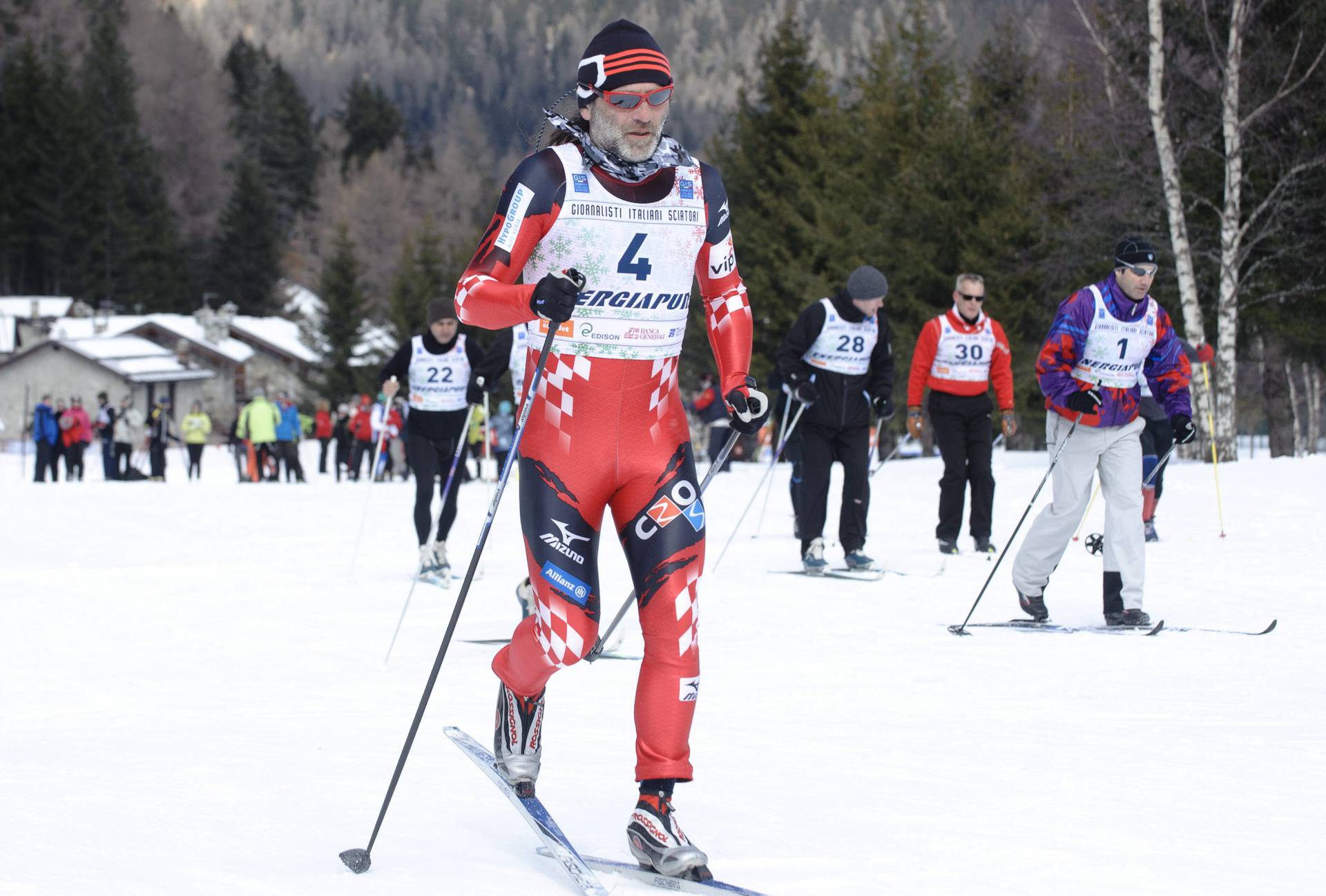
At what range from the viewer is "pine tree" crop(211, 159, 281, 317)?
8569 centimetres

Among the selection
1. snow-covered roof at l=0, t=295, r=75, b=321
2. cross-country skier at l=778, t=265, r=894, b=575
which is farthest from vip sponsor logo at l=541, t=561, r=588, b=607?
snow-covered roof at l=0, t=295, r=75, b=321

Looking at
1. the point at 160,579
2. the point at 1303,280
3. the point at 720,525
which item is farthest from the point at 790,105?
the point at 160,579

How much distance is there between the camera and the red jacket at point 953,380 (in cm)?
1165

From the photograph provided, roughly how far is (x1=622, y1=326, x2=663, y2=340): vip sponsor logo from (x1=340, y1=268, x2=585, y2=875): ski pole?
0.19 m

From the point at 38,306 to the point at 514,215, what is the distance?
7309 centimetres

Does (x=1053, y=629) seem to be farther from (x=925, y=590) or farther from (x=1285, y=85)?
(x=1285, y=85)

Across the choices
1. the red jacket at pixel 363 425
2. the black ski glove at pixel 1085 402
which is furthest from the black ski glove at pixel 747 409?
the red jacket at pixel 363 425

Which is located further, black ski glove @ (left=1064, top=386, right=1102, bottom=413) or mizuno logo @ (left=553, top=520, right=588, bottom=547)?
black ski glove @ (left=1064, top=386, right=1102, bottom=413)

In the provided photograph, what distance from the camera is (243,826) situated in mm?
3932

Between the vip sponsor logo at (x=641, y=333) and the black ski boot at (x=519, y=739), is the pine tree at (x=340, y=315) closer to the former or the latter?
the black ski boot at (x=519, y=739)

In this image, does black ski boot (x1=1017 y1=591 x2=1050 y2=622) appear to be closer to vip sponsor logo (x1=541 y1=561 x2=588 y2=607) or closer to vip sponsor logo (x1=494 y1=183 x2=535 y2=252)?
vip sponsor logo (x1=541 y1=561 x2=588 y2=607)

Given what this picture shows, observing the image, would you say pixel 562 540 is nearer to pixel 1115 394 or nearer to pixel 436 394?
pixel 1115 394

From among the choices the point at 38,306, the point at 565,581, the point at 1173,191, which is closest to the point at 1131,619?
the point at 565,581

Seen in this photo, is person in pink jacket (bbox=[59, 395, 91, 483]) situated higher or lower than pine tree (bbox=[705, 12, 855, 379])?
lower
